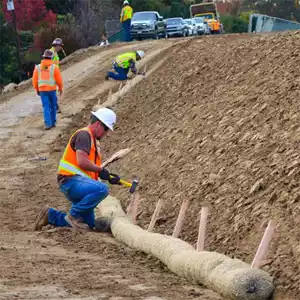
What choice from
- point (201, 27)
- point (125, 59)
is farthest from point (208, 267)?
point (201, 27)

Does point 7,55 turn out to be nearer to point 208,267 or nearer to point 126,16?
point 126,16

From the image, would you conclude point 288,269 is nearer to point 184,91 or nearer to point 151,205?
point 151,205

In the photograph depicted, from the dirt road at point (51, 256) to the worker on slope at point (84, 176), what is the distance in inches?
10.8

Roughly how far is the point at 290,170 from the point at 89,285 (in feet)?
9.34

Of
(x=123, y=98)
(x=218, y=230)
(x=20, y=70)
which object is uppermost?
(x=218, y=230)

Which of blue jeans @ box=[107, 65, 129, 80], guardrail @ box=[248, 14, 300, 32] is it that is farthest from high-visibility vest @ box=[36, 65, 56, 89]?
guardrail @ box=[248, 14, 300, 32]

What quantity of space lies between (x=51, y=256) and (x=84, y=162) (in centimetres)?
190

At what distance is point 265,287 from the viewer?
691cm

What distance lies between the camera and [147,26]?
4438 cm

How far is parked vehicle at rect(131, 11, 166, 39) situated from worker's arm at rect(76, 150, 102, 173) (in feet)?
113

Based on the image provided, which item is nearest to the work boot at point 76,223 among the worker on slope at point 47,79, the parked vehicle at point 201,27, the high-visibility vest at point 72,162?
the high-visibility vest at point 72,162

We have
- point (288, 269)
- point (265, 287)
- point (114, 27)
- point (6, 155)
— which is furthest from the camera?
point (114, 27)

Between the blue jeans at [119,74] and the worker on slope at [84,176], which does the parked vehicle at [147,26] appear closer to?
the blue jeans at [119,74]

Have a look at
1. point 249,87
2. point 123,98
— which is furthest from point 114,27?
point 249,87
